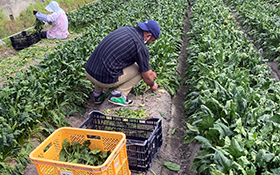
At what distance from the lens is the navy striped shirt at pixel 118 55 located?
15.0 feet

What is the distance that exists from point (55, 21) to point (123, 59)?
6528 mm

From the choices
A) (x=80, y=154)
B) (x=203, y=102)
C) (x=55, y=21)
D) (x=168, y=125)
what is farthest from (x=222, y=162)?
(x=55, y=21)

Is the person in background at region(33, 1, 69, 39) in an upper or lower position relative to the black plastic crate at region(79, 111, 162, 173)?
upper

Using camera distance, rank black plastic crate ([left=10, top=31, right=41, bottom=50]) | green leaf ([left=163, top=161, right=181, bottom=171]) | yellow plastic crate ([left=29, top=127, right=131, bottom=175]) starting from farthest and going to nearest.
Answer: black plastic crate ([left=10, top=31, right=41, bottom=50]) → green leaf ([left=163, top=161, right=181, bottom=171]) → yellow plastic crate ([left=29, top=127, right=131, bottom=175])

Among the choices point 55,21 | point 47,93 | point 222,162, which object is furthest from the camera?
point 55,21

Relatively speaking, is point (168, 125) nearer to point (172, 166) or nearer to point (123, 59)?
point (172, 166)

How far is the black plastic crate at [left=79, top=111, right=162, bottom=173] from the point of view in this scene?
3457mm

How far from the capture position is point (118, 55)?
4.67 meters

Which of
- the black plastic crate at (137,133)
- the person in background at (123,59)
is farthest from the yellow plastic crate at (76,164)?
the person in background at (123,59)

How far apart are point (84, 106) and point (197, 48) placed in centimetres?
343

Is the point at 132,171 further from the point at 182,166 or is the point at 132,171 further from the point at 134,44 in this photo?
the point at 134,44

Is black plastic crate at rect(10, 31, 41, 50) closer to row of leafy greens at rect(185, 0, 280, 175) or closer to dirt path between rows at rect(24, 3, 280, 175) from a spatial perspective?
dirt path between rows at rect(24, 3, 280, 175)

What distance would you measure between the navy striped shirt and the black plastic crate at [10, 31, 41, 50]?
258 inches

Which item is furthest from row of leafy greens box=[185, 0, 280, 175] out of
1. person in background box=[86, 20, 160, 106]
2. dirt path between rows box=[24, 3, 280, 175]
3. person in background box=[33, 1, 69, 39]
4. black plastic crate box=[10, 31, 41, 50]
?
black plastic crate box=[10, 31, 41, 50]
